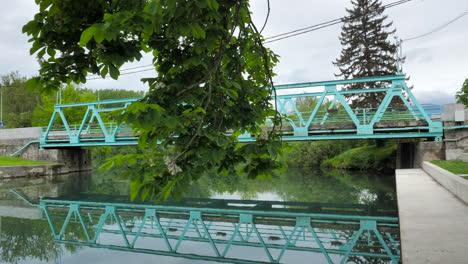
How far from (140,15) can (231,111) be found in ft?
4.15

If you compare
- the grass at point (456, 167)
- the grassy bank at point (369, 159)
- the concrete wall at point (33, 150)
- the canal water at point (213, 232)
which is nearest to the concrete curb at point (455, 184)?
the grass at point (456, 167)

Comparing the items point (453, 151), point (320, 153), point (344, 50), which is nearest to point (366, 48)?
point (344, 50)

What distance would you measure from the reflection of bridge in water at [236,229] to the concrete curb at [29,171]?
42.9 ft

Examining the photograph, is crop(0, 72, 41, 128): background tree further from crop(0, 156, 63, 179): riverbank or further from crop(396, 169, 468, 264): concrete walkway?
crop(396, 169, 468, 264): concrete walkway

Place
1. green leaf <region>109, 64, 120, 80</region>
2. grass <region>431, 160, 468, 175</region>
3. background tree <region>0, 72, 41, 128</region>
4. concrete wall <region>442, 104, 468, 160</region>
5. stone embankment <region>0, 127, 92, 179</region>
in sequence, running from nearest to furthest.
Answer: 1. green leaf <region>109, 64, 120, 80</region>
2. grass <region>431, 160, 468, 175</region>
3. concrete wall <region>442, 104, 468, 160</region>
4. stone embankment <region>0, 127, 92, 179</region>
5. background tree <region>0, 72, 41, 128</region>

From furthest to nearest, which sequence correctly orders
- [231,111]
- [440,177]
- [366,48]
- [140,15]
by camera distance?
1. [366,48]
2. [440,177]
3. [231,111]
4. [140,15]

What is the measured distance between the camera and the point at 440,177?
8.74m

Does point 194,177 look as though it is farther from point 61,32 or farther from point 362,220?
point 362,220

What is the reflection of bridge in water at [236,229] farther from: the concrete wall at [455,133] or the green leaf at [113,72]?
the concrete wall at [455,133]

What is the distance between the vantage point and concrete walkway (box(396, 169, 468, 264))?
3205 millimetres

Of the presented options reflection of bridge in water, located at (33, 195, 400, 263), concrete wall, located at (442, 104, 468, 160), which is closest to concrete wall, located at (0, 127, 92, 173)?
reflection of bridge in water, located at (33, 195, 400, 263)

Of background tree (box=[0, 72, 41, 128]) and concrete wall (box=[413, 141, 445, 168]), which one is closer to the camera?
concrete wall (box=[413, 141, 445, 168])

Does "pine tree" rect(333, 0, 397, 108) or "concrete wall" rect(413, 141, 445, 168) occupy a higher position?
"pine tree" rect(333, 0, 397, 108)

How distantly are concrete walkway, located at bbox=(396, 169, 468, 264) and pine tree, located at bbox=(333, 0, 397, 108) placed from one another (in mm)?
22791
